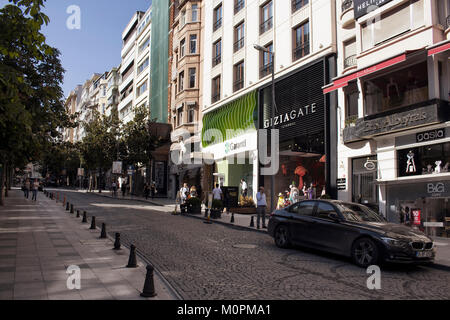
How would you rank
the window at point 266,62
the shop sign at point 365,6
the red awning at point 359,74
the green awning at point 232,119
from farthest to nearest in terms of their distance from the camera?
1. the green awning at point 232,119
2. the window at point 266,62
3. the shop sign at point 365,6
4. the red awning at point 359,74

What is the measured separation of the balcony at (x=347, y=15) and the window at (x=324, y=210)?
11277mm

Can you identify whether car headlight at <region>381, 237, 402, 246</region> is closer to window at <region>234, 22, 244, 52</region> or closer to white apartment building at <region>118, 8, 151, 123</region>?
window at <region>234, 22, 244, 52</region>

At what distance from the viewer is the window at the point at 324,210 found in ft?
31.5

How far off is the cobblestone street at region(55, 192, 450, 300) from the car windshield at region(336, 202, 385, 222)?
1.07 m

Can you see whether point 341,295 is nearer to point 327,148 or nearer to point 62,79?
point 327,148

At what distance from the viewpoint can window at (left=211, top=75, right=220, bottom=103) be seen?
101 ft

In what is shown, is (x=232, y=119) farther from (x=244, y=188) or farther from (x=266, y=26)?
(x=266, y=26)

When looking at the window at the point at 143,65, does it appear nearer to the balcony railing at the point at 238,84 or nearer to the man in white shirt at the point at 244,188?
the balcony railing at the point at 238,84

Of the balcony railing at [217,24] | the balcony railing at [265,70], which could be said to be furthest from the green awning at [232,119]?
the balcony railing at [217,24]

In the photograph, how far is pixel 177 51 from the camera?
128ft

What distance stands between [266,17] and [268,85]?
4787 millimetres

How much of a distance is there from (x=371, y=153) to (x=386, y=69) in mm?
3541

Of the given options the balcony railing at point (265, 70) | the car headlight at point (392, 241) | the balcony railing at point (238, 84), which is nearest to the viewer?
the car headlight at point (392, 241)

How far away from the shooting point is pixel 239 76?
2772 centimetres
